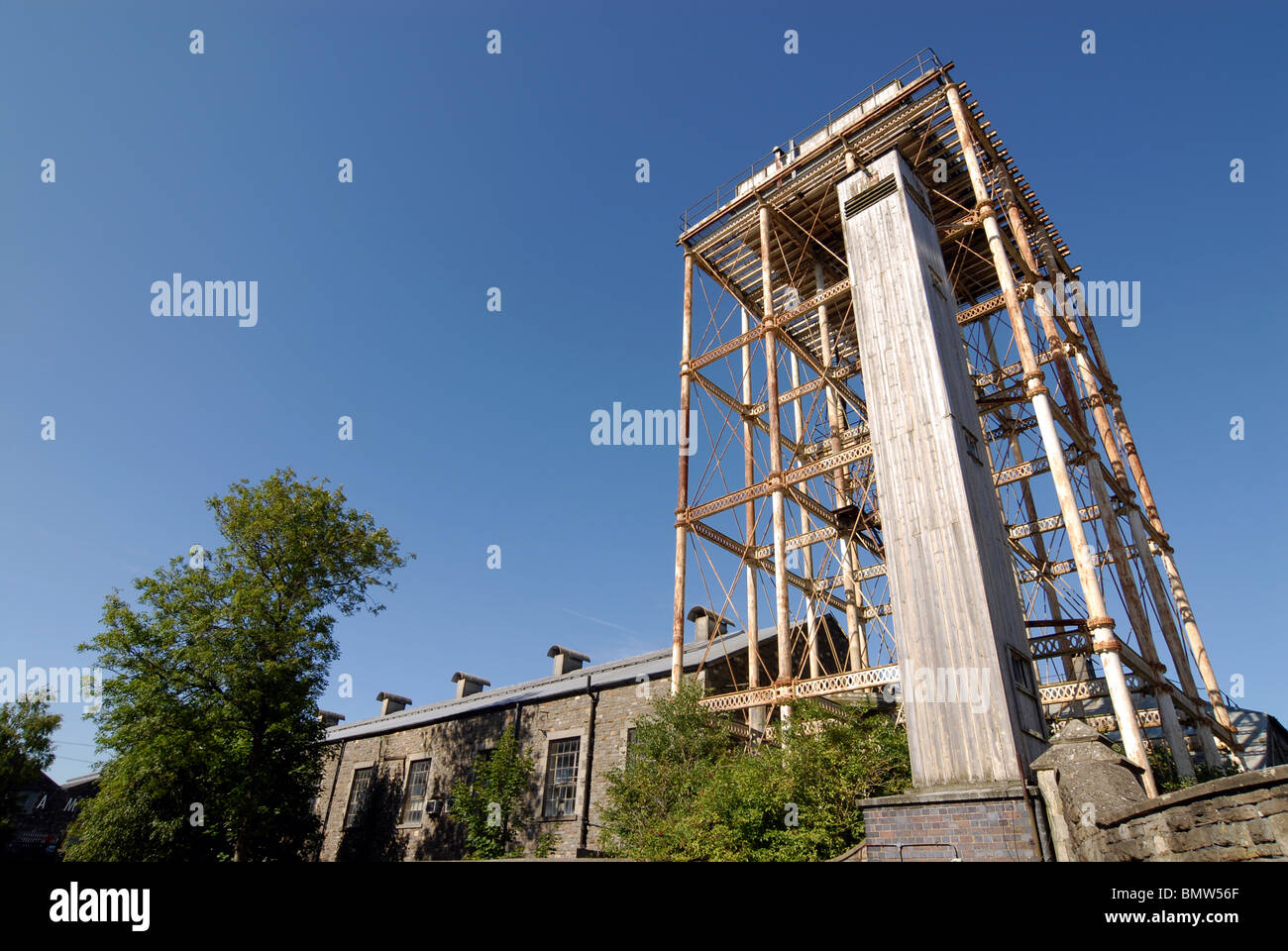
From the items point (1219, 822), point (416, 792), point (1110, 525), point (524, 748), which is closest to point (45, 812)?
point (416, 792)

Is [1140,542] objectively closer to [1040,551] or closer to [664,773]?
[1040,551]

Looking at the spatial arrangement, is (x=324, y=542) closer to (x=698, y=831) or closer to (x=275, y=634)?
(x=275, y=634)

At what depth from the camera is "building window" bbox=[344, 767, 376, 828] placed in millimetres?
26812

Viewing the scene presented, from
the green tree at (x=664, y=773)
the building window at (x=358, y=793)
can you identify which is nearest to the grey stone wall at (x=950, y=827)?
the green tree at (x=664, y=773)

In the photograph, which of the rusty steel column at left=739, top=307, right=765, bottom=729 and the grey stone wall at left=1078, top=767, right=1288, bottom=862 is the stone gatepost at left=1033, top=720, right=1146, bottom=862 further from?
the rusty steel column at left=739, top=307, right=765, bottom=729

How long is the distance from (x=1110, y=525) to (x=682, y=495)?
11.0 meters

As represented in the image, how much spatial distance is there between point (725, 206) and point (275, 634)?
63.8 ft

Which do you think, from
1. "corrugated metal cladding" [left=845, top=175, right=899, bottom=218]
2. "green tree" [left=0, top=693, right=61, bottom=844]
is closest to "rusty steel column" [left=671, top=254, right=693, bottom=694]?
"corrugated metal cladding" [left=845, top=175, right=899, bottom=218]

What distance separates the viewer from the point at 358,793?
27.4 metres

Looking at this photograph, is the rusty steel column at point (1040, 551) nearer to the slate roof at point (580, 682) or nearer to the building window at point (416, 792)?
the slate roof at point (580, 682)

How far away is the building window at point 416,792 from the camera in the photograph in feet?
80.7

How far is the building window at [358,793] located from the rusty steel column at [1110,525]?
1015 inches
